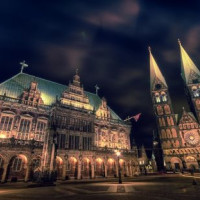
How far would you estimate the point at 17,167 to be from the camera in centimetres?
2623

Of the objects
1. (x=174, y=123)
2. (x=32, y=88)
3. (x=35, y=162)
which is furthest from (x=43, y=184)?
(x=174, y=123)

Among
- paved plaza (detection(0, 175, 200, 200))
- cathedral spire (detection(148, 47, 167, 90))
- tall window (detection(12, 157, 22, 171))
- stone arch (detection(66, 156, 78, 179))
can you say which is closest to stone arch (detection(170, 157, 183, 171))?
cathedral spire (detection(148, 47, 167, 90))

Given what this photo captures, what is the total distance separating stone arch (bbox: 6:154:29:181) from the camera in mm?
25148

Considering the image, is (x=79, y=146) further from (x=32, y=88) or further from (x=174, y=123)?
(x=174, y=123)

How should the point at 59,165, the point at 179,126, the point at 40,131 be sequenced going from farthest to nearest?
the point at 179,126
the point at 40,131
the point at 59,165

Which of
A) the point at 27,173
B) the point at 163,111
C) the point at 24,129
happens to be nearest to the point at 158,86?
the point at 163,111

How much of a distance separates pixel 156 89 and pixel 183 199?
67828mm

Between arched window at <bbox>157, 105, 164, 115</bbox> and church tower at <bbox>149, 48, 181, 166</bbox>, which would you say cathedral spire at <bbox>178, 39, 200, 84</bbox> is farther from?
arched window at <bbox>157, 105, 164, 115</bbox>

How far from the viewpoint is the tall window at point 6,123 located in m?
27.5

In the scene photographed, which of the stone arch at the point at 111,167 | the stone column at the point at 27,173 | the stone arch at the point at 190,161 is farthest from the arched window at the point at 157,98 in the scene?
the stone column at the point at 27,173

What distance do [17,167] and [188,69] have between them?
77.5 metres

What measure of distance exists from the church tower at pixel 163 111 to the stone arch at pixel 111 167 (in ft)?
88.3

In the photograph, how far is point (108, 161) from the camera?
1468 inches

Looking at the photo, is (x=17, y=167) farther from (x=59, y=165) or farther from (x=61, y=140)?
(x=61, y=140)
